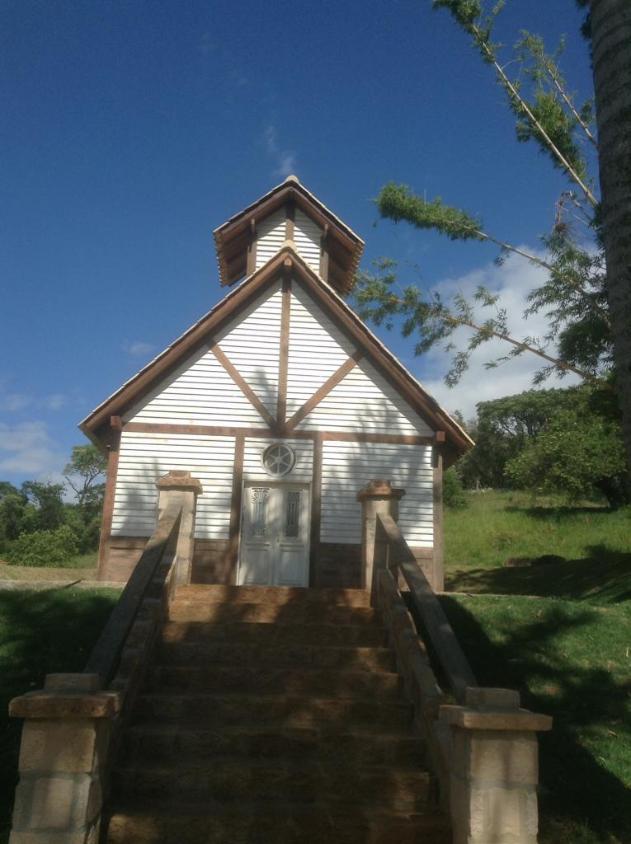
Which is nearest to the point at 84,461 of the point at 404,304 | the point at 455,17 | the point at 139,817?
the point at 404,304

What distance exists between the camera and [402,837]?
500 cm

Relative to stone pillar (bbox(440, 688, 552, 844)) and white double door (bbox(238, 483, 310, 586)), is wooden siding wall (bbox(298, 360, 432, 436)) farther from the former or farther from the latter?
stone pillar (bbox(440, 688, 552, 844))

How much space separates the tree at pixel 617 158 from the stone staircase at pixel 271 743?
317 centimetres

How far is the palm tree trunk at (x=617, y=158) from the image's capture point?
4.46 metres

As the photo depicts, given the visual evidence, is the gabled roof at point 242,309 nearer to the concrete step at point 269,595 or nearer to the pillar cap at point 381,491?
the pillar cap at point 381,491

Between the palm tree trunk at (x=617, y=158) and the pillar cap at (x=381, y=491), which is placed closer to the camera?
the palm tree trunk at (x=617, y=158)

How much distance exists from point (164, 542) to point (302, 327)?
22.3 ft

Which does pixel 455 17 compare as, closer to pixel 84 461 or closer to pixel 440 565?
pixel 440 565

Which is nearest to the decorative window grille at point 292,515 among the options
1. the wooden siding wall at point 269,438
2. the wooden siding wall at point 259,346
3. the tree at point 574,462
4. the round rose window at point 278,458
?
the wooden siding wall at point 269,438

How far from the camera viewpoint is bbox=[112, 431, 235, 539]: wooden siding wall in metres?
12.4

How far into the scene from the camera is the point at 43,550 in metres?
28.2

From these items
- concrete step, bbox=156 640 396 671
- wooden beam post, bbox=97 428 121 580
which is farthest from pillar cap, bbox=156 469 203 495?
wooden beam post, bbox=97 428 121 580

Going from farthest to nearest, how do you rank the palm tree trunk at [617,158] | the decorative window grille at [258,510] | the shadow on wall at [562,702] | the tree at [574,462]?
the tree at [574,462] → the decorative window grille at [258,510] → the shadow on wall at [562,702] → the palm tree trunk at [617,158]

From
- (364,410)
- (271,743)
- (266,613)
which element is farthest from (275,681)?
(364,410)
